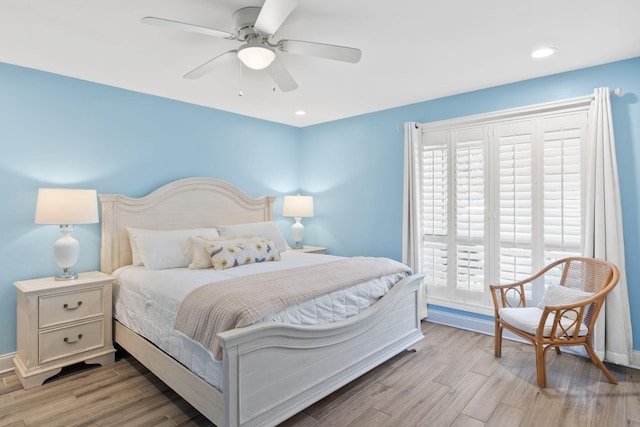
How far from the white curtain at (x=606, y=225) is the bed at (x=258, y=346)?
144 cm

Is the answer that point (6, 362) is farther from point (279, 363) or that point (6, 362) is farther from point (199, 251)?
point (279, 363)

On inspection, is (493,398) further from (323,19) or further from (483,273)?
(323,19)

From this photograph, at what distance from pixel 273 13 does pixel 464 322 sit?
11.1ft

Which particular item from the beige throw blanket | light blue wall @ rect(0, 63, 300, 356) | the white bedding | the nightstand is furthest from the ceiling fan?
the nightstand

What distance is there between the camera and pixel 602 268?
107 inches

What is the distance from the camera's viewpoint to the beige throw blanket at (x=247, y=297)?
1.93 m

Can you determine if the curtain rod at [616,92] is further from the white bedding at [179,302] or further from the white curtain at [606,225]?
the white bedding at [179,302]

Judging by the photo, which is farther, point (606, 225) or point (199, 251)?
point (199, 251)

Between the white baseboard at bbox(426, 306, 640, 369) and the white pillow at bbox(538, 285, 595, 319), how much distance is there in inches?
29.1

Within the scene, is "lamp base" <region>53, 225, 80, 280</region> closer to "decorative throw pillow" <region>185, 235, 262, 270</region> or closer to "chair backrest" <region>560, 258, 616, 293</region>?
"decorative throw pillow" <region>185, 235, 262, 270</region>

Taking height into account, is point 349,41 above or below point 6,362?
above

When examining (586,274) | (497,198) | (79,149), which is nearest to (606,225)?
(586,274)

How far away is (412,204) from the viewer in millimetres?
3877

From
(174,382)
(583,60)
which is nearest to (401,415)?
(174,382)
